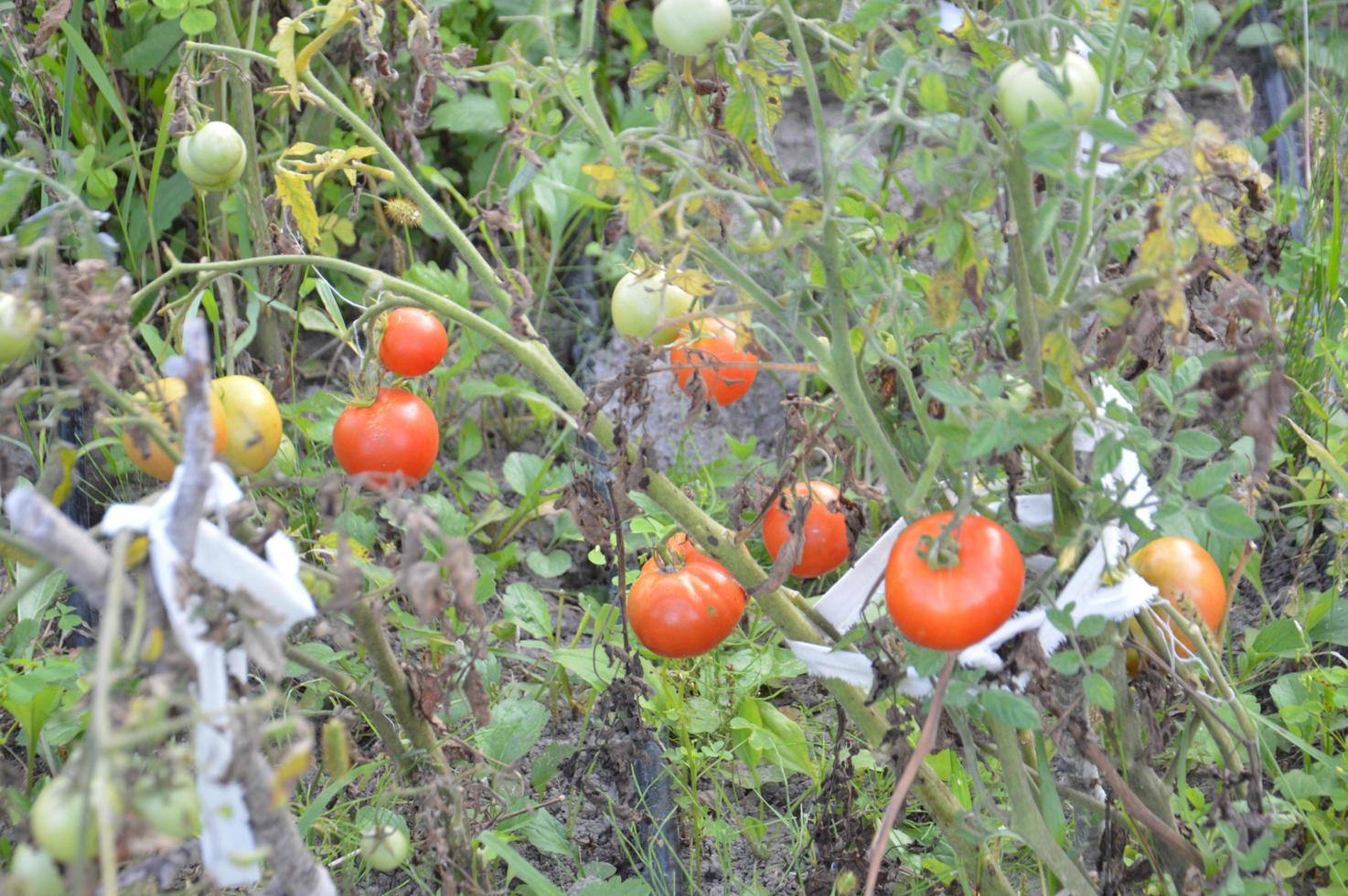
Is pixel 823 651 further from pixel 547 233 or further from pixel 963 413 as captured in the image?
pixel 547 233

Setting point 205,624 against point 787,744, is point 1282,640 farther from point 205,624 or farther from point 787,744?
point 205,624

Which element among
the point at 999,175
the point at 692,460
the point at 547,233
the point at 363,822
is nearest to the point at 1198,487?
the point at 999,175

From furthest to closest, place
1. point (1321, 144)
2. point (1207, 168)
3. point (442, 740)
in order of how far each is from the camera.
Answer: point (1321, 144) → point (442, 740) → point (1207, 168)

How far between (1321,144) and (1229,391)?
56.8 inches

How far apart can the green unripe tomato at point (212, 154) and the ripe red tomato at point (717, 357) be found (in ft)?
1.64

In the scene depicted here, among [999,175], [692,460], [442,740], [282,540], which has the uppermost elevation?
[999,175]

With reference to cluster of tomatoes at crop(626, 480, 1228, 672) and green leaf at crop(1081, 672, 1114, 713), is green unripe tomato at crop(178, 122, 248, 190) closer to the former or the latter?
cluster of tomatoes at crop(626, 480, 1228, 672)

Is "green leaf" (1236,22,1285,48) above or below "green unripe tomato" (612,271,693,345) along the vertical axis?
below

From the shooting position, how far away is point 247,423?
0.94 meters

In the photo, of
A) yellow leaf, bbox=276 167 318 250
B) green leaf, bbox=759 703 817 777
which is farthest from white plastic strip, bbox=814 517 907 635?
yellow leaf, bbox=276 167 318 250

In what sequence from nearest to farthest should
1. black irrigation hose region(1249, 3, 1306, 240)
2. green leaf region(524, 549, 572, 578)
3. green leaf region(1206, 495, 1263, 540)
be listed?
green leaf region(1206, 495, 1263, 540) → green leaf region(524, 549, 572, 578) → black irrigation hose region(1249, 3, 1306, 240)

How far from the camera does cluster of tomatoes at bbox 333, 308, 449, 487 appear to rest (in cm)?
131

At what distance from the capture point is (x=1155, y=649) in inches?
44.9

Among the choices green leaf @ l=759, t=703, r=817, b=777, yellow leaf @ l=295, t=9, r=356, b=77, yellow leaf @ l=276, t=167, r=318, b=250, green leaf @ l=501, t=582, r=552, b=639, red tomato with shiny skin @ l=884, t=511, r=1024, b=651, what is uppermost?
yellow leaf @ l=295, t=9, r=356, b=77
